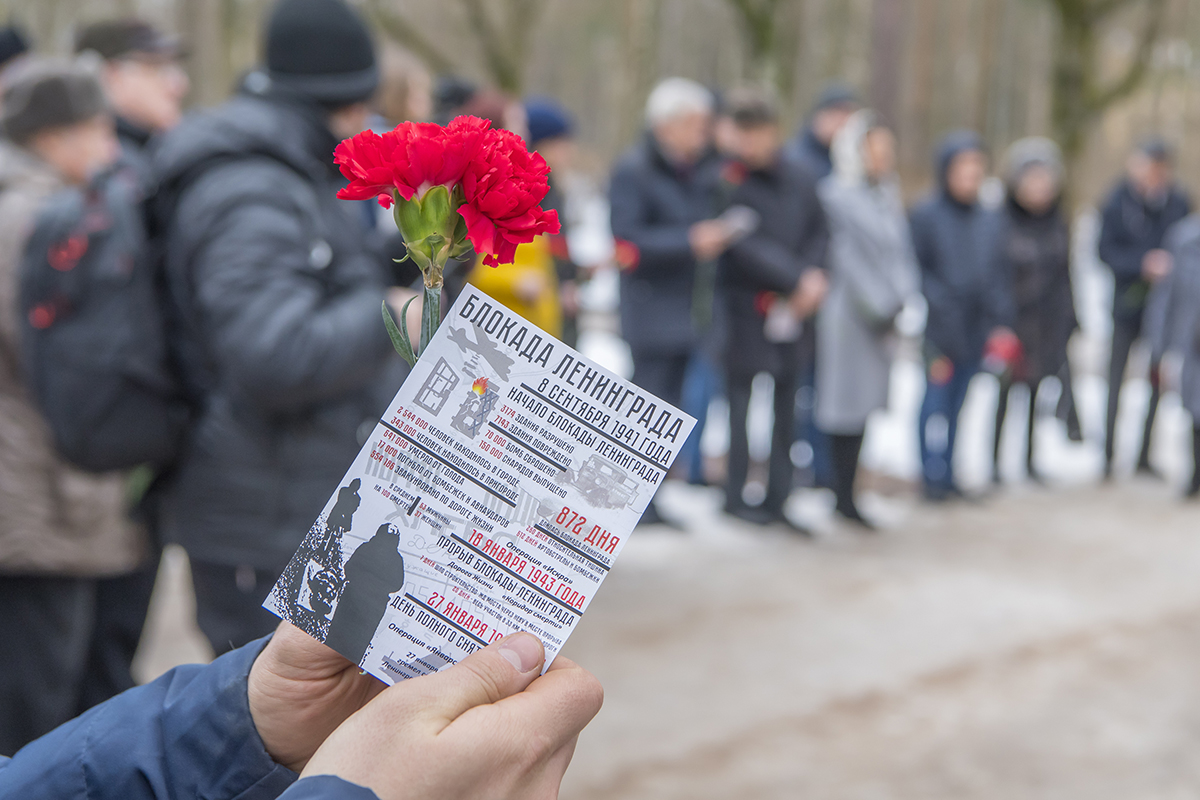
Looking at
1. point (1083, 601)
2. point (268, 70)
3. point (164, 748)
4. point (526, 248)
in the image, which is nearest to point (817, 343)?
point (1083, 601)

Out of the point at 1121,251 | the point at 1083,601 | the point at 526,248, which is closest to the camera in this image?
the point at 526,248

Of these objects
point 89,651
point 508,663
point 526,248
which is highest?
point 526,248

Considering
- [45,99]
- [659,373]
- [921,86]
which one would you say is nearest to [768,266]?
[659,373]

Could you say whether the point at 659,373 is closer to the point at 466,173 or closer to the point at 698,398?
the point at 698,398

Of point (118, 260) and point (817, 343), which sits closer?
point (118, 260)

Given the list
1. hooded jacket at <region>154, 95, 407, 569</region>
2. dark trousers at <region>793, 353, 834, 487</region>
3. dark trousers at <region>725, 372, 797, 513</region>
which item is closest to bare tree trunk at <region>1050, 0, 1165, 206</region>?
dark trousers at <region>793, 353, 834, 487</region>

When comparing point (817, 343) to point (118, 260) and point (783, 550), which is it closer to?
point (783, 550)

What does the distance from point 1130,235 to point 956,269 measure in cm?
158

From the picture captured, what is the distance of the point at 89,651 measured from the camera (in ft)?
8.37

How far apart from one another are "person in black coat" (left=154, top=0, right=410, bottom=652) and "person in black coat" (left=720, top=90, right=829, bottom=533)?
290 cm

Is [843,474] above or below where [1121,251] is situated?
below

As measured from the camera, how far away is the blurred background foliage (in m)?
10.6

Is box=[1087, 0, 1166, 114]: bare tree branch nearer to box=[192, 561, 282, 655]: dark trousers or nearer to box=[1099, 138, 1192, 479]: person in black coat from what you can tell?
box=[1099, 138, 1192, 479]: person in black coat

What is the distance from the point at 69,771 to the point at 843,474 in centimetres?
470
